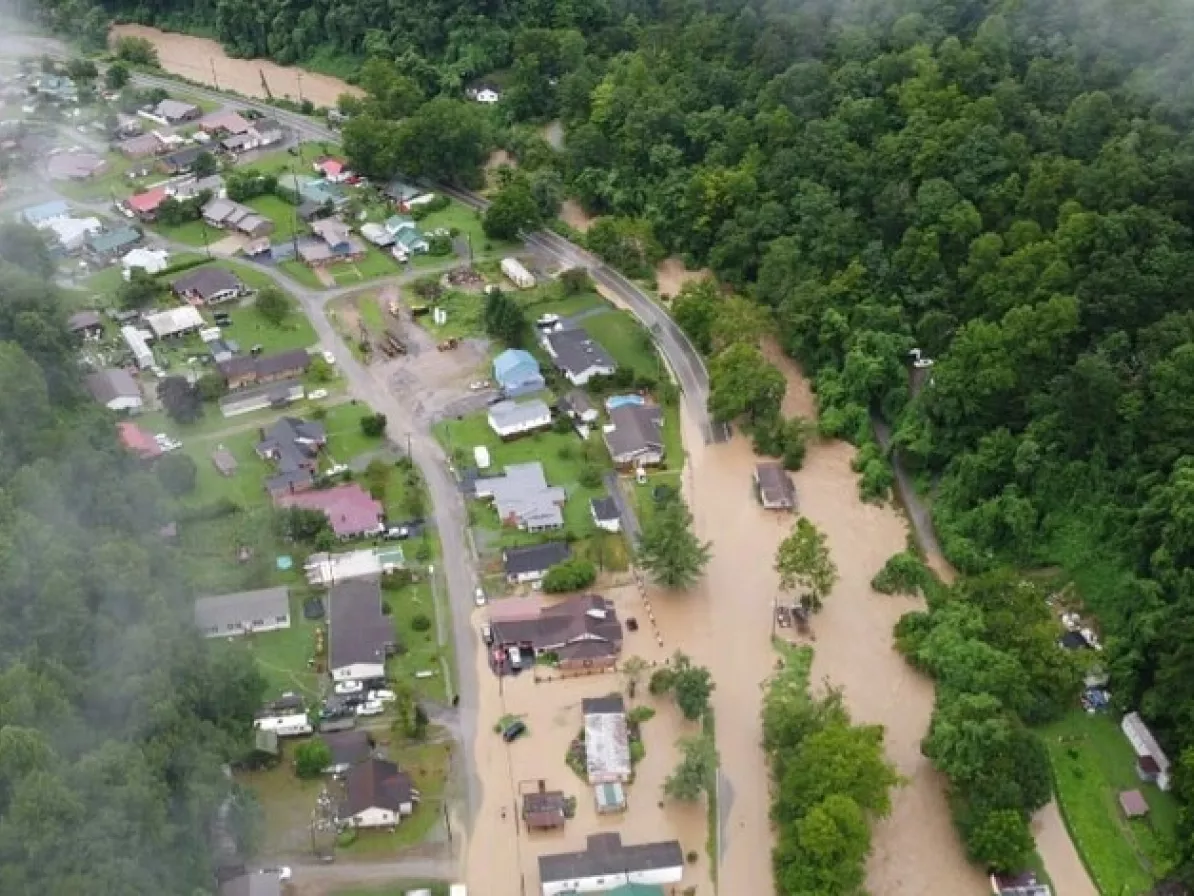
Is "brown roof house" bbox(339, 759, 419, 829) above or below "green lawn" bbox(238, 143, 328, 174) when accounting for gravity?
below

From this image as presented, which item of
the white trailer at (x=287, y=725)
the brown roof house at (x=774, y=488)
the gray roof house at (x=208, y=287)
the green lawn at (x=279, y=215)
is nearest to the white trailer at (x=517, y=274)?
the green lawn at (x=279, y=215)

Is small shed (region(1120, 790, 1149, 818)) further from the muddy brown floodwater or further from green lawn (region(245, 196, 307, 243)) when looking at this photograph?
green lawn (region(245, 196, 307, 243))

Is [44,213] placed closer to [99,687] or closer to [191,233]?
[191,233]

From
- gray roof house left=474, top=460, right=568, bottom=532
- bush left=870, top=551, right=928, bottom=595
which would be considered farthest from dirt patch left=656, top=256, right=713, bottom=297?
bush left=870, top=551, right=928, bottom=595

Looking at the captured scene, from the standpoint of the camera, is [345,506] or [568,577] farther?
[345,506]

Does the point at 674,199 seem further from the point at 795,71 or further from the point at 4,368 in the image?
the point at 4,368

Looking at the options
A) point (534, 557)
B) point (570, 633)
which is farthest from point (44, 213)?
point (570, 633)
